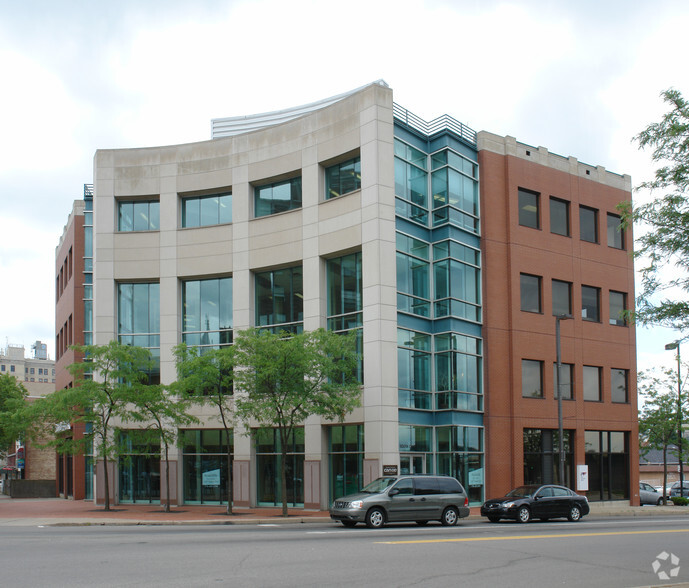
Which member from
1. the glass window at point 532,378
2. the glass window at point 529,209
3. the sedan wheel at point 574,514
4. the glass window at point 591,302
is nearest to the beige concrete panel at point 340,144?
the glass window at point 529,209

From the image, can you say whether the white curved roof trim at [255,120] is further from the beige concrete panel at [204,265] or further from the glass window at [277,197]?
the beige concrete panel at [204,265]

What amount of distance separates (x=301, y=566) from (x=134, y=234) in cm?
2782

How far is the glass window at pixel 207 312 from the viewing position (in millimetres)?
37594

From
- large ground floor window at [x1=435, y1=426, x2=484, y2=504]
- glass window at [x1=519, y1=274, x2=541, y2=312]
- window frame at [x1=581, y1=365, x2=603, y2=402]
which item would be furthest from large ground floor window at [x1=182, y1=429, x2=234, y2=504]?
window frame at [x1=581, y1=365, x2=603, y2=402]

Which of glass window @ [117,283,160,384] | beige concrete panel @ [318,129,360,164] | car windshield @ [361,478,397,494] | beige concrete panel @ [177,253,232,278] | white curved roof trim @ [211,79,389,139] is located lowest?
car windshield @ [361,478,397,494]

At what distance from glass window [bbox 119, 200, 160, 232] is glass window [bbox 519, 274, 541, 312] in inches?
698

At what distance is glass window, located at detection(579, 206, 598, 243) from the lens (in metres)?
40.2

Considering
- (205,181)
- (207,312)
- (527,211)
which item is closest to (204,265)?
(207,312)

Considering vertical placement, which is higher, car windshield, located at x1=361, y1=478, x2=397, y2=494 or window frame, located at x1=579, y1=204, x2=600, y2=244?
window frame, located at x1=579, y1=204, x2=600, y2=244

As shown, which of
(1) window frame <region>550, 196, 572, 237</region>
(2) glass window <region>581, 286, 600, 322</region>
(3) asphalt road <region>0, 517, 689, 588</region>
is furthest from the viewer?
(2) glass window <region>581, 286, 600, 322</region>

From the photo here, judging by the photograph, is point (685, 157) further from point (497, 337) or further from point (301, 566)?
point (497, 337)

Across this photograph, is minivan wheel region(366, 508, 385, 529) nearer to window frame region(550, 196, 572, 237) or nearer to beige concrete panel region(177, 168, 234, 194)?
beige concrete panel region(177, 168, 234, 194)

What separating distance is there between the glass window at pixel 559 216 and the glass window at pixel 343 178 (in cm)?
1069

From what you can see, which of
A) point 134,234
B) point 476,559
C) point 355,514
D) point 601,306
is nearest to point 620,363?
point 601,306
